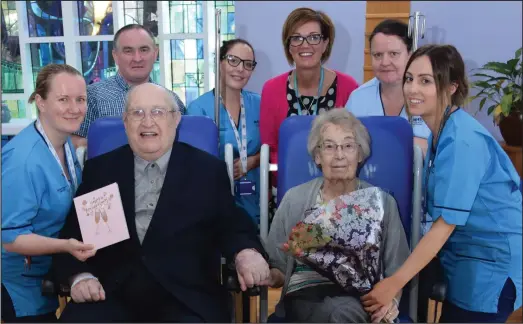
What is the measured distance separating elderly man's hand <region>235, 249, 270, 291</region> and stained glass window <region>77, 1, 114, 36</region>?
1.25 m

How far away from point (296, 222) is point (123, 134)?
0.74 metres

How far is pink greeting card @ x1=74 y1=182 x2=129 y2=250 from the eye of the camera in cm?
143

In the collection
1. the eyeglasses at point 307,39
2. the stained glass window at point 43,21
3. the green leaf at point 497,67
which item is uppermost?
the stained glass window at point 43,21

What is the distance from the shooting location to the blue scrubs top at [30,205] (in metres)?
1.49

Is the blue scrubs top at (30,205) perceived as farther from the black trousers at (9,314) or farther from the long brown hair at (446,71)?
the long brown hair at (446,71)

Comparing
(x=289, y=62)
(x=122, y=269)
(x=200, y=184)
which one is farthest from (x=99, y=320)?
(x=289, y=62)

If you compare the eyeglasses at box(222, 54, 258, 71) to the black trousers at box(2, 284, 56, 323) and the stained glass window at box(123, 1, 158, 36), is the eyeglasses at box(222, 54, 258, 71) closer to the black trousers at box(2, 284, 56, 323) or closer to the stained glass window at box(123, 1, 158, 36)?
the stained glass window at box(123, 1, 158, 36)

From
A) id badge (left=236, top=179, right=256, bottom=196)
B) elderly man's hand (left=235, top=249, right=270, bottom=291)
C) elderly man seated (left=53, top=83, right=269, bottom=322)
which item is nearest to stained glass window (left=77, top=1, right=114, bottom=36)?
elderly man seated (left=53, top=83, right=269, bottom=322)

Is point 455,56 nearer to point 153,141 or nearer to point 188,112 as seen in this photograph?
point 153,141

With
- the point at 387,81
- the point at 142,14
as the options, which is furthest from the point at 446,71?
the point at 142,14

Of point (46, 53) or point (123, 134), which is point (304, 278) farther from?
point (46, 53)

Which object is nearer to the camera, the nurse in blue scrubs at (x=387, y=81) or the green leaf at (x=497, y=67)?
the green leaf at (x=497, y=67)

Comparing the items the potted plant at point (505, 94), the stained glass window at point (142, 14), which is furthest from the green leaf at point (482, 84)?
the stained glass window at point (142, 14)

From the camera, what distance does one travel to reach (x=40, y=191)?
4.99 ft
